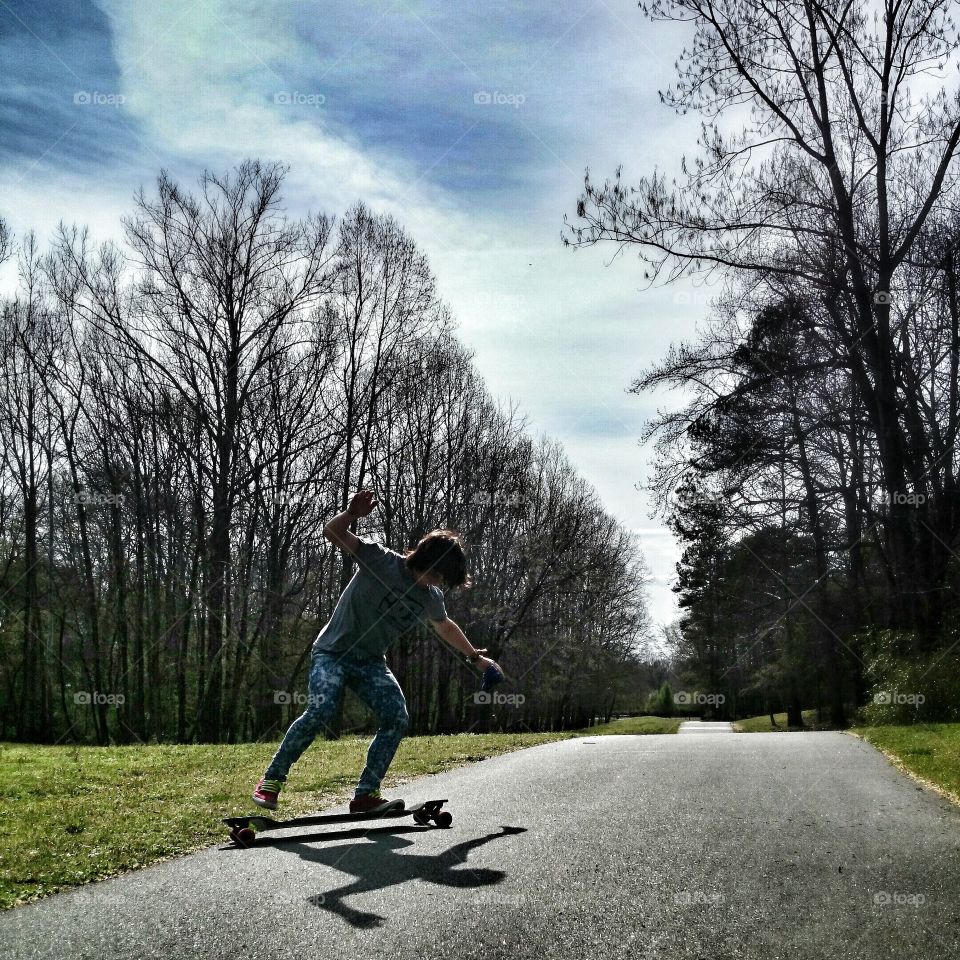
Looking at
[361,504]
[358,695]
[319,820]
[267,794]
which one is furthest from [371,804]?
[361,504]

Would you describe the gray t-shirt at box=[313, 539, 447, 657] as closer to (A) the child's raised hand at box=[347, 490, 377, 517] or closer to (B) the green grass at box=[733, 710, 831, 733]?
(A) the child's raised hand at box=[347, 490, 377, 517]

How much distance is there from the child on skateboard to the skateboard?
6 cm

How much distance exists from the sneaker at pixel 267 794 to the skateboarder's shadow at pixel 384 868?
0.56m

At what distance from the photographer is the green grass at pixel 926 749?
8.23 m

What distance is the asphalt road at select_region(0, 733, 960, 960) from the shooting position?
10.9ft

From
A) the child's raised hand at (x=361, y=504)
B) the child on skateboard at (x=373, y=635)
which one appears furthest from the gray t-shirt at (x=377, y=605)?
the child's raised hand at (x=361, y=504)

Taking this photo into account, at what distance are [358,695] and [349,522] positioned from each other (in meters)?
1.05

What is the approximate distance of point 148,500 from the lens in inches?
1200

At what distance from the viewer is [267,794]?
17.8 ft

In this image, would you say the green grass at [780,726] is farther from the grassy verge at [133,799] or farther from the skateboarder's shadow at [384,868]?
the skateboarder's shadow at [384,868]

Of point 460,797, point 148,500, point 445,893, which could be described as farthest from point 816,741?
point 148,500

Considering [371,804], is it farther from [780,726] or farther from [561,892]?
[780,726]

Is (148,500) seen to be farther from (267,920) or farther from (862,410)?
(267,920)

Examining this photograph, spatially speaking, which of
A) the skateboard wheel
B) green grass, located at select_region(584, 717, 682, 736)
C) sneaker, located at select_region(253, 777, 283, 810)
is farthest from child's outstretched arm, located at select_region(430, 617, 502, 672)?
green grass, located at select_region(584, 717, 682, 736)
